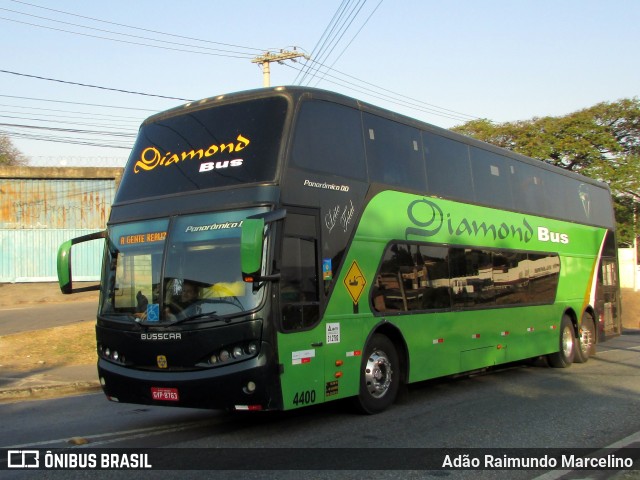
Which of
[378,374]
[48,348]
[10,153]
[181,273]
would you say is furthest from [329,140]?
[10,153]

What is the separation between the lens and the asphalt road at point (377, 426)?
6879 mm

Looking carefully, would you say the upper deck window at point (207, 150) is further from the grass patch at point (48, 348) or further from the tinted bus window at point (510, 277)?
the grass patch at point (48, 348)

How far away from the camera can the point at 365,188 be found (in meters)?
8.81

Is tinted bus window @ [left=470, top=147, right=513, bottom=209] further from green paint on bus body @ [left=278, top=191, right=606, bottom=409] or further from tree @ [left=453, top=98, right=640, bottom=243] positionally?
tree @ [left=453, top=98, right=640, bottom=243]

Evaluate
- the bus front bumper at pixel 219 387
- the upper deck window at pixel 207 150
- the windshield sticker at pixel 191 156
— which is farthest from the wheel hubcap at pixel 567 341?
the windshield sticker at pixel 191 156

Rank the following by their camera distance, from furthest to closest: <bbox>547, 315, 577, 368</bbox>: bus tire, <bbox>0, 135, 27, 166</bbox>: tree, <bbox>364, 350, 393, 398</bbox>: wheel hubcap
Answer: <bbox>0, 135, 27, 166</bbox>: tree < <bbox>547, 315, 577, 368</bbox>: bus tire < <bbox>364, 350, 393, 398</bbox>: wheel hubcap

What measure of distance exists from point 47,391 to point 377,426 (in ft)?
21.4

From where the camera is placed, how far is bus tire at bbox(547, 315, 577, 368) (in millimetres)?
14062

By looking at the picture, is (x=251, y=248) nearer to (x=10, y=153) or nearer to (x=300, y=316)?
(x=300, y=316)

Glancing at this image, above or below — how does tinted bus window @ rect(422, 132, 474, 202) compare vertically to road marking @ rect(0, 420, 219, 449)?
above

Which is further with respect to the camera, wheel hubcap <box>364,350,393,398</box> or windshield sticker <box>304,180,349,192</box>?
wheel hubcap <box>364,350,393,398</box>

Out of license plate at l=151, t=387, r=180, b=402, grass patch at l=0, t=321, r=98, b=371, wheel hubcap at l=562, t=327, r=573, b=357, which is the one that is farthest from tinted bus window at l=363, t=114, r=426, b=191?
grass patch at l=0, t=321, r=98, b=371

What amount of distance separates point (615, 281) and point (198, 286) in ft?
42.5

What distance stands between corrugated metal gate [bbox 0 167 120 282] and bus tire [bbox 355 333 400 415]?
74.7 feet
